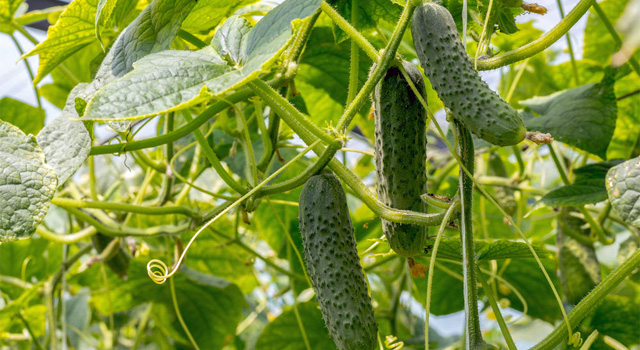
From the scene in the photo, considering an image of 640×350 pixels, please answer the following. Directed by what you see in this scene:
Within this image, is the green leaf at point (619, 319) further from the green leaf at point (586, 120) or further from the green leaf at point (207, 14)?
the green leaf at point (207, 14)

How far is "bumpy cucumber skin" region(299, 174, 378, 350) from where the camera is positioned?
62 cm

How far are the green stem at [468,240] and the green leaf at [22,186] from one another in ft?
1.37

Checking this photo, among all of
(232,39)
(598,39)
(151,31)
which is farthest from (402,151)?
(598,39)

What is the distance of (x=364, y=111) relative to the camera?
112 centimetres

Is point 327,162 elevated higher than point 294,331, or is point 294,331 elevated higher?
point 327,162

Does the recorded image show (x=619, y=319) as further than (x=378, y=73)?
Yes

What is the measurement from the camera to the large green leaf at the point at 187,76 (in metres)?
0.52

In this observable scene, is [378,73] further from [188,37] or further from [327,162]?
[188,37]

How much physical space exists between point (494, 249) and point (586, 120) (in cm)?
36

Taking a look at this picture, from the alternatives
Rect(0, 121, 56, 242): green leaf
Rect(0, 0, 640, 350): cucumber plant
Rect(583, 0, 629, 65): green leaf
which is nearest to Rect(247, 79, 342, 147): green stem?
Rect(0, 0, 640, 350): cucumber plant

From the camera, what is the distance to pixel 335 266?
2.09 feet

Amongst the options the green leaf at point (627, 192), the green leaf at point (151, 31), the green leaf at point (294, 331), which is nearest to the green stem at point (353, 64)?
the green leaf at point (151, 31)

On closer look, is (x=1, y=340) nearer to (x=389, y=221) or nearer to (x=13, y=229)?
(x=13, y=229)

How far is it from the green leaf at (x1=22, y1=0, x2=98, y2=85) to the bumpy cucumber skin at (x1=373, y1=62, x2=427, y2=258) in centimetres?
45
